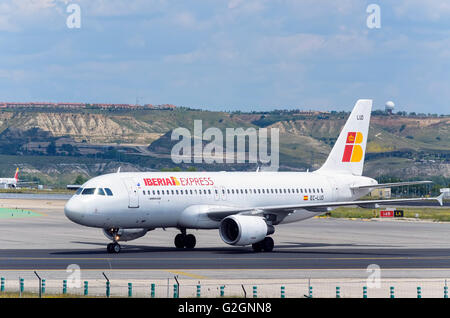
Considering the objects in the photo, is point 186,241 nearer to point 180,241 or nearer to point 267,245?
point 180,241

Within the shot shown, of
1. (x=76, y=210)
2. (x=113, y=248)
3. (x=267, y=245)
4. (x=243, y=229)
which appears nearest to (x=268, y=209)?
(x=267, y=245)

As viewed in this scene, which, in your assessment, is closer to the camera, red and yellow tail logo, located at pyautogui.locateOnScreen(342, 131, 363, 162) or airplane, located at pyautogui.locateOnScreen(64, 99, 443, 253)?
airplane, located at pyautogui.locateOnScreen(64, 99, 443, 253)

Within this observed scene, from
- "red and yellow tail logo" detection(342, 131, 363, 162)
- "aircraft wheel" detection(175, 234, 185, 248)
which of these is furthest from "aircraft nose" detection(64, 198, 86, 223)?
"red and yellow tail logo" detection(342, 131, 363, 162)

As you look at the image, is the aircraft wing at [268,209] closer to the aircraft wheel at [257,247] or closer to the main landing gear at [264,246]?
the main landing gear at [264,246]

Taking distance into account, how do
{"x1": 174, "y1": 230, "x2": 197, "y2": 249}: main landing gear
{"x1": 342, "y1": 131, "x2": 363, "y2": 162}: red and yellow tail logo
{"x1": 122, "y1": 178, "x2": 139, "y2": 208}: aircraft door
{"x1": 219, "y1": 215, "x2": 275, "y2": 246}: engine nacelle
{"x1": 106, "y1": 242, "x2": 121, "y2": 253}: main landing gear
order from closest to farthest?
{"x1": 122, "y1": 178, "x2": 139, "y2": 208}: aircraft door
{"x1": 219, "y1": 215, "x2": 275, "y2": 246}: engine nacelle
{"x1": 106, "y1": 242, "x2": 121, "y2": 253}: main landing gear
{"x1": 174, "y1": 230, "x2": 197, "y2": 249}: main landing gear
{"x1": 342, "y1": 131, "x2": 363, "y2": 162}: red and yellow tail logo

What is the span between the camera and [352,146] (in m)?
66.8

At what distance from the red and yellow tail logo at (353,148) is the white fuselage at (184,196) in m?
2.80

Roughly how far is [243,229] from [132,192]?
692cm

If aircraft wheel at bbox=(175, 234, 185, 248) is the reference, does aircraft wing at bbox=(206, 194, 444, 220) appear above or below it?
above

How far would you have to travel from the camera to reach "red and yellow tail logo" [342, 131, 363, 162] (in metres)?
66.4

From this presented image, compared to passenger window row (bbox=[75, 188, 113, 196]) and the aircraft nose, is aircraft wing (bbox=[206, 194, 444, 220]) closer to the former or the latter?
passenger window row (bbox=[75, 188, 113, 196])

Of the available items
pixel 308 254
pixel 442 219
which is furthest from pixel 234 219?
pixel 442 219

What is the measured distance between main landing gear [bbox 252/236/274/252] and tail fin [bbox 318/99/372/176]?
38.3 feet
